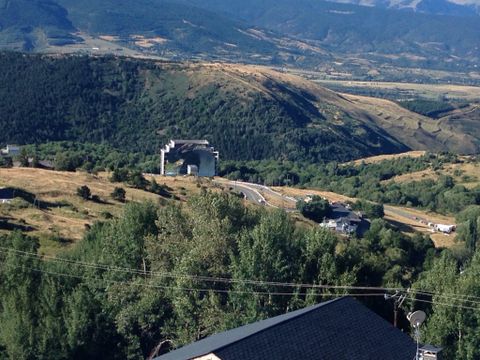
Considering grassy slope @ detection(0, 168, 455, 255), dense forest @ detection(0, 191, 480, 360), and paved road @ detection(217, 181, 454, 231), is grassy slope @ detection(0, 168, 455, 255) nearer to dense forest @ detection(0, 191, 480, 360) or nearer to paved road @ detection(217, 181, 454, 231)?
paved road @ detection(217, 181, 454, 231)

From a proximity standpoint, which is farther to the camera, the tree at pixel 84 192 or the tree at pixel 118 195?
the tree at pixel 118 195

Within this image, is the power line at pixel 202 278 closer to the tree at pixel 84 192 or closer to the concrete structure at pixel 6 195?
the concrete structure at pixel 6 195

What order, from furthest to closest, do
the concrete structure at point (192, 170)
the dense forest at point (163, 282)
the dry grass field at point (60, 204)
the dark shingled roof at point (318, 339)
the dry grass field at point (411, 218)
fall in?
the concrete structure at point (192, 170)
the dry grass field at point (411, 218)
the dry grass field at point (60, 204)
the dense forest at point (163, 282)
the dark shingled roof at point (318, 339)

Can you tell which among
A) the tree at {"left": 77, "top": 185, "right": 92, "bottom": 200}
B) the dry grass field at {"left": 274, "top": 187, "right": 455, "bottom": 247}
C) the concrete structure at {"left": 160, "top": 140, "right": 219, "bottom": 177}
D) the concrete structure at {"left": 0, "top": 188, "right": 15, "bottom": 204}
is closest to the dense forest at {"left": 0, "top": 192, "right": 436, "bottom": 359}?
the concrete structure at {"left": 0, "top": 188, "right": 15, "bottom": 204}

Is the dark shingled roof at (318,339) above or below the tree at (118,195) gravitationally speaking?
above

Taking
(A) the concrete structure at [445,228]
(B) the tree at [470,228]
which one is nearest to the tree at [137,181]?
(B) the tree at [470,228]

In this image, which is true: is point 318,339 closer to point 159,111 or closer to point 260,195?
point 260,195

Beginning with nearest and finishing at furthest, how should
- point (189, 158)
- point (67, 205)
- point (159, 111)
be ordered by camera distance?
point (67, 205) → point (189, 158) → point (159, 111)

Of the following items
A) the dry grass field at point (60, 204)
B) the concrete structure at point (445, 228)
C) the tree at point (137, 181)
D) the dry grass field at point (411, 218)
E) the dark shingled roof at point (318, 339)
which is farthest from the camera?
the concrete structure at point (445, 228)

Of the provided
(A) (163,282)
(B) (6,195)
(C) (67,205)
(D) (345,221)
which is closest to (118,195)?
(C) (67,205)
